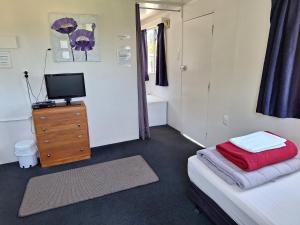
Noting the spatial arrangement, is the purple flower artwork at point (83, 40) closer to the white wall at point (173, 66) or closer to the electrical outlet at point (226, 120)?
the white wall at point (173, 66)

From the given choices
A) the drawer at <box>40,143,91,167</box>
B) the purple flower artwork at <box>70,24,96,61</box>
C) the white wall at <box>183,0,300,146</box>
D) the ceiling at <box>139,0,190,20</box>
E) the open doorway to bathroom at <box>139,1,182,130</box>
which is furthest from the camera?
the open doorway to bathroom at <box>139,1,182,130</box>

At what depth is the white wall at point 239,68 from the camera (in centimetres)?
201

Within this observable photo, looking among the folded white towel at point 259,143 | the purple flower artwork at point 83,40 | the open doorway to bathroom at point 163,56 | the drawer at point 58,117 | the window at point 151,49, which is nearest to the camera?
the folded white towel at point 259,143

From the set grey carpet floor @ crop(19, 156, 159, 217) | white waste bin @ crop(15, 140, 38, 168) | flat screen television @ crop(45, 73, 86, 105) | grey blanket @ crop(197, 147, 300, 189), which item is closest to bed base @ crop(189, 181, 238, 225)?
grey blanket @ crop(197, 147, 300, 189)

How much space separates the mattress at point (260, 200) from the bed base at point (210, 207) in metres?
0.06

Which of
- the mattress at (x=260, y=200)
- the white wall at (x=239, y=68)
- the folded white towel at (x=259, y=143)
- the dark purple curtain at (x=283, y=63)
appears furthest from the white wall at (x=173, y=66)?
the mattress at (x=260, y=200)

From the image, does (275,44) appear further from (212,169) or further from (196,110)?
(196,110)

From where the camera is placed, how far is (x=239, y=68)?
2.34 meters

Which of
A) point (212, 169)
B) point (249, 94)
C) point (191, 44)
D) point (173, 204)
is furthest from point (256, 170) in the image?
point (191, 44)

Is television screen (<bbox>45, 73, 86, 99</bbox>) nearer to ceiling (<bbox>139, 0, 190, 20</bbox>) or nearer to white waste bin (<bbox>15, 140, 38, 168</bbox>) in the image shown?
white waste bin (<bbox>15, 140, 38, 168</bbox>)

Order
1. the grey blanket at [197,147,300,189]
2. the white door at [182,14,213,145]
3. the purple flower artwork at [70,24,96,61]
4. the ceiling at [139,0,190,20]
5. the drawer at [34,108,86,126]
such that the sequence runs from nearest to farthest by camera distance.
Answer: the grey blanket at [197,147,300,189]
the drawer at [34,108,86,126]
the purple flower artwork at [70,24,96,61]
the white door at [182,14,213,145]
the ceiling at [139,0,190,20]

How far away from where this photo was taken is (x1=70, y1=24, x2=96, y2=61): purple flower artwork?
110 inches

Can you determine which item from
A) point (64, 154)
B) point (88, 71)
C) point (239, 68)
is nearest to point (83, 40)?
point (88, 71)

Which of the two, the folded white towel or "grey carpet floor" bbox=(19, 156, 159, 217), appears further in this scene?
"grey carpet floor" bbox=(19, 156, 159, 217)
